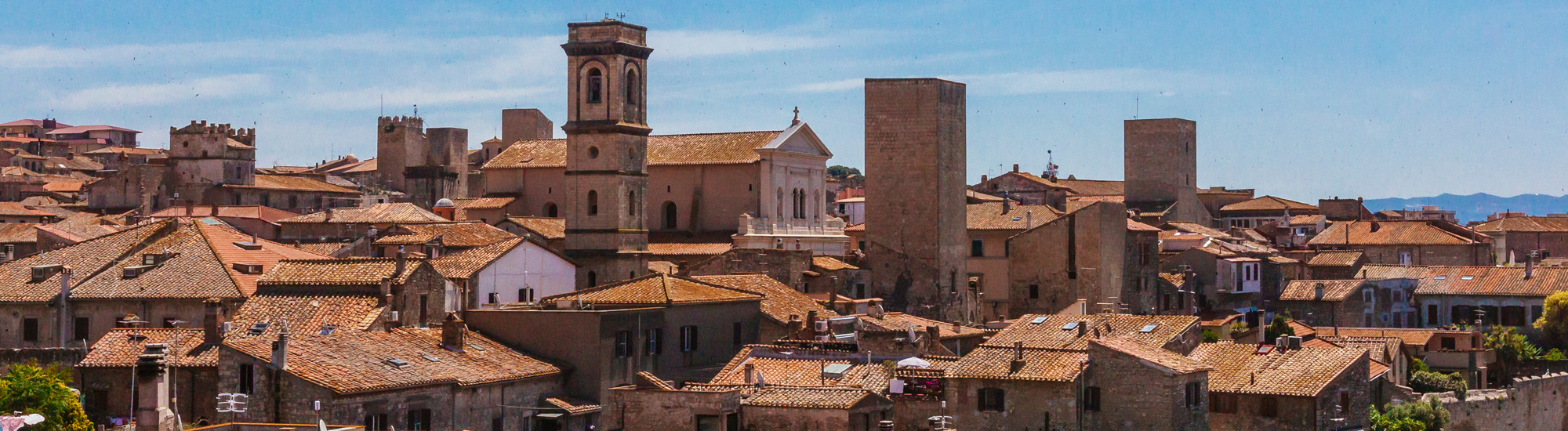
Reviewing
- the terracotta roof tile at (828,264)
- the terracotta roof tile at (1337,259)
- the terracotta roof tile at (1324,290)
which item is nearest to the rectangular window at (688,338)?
the terracotta roof tile at (828,264)

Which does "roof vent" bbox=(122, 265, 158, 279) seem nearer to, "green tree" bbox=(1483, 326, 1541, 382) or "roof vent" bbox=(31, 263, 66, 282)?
"roof vent" bbox=(31, 263, 66, 282)

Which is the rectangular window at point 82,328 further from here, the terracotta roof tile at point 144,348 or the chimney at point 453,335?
the chimney at point 453,335

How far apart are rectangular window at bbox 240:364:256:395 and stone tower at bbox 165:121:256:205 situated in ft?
138

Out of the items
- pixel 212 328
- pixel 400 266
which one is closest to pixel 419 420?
pixel 212 328

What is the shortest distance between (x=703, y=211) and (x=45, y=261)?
1907 centimetres

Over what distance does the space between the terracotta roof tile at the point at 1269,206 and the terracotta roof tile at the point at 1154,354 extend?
56994 mm

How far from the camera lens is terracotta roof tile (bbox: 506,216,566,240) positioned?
167 feet

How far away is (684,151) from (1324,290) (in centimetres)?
1799

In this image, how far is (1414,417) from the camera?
39469 mm

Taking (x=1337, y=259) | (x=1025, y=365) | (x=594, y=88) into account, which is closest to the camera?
(x=1025, y=365)

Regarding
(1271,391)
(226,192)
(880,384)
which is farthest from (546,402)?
(226,192)

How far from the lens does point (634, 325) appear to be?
32.8m

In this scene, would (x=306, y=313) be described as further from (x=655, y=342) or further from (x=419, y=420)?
(x=419, y=420)

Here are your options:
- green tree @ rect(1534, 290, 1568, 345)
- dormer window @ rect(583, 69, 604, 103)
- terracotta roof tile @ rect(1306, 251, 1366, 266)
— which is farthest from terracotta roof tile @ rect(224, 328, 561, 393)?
terracotta roof tile @ rect(1306, 251, 1366, 266)
